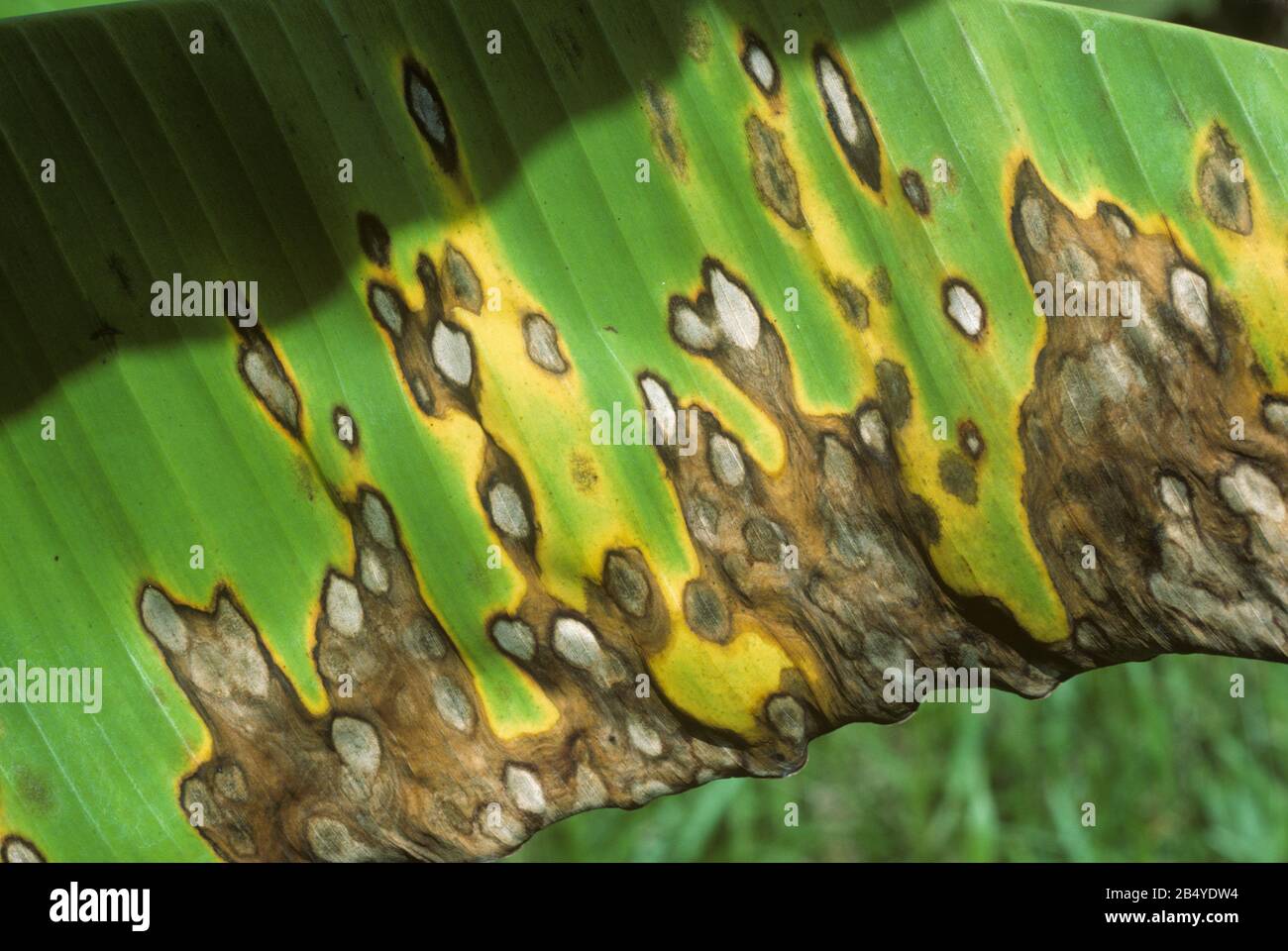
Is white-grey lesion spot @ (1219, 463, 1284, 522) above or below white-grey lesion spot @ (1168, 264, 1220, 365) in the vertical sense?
below

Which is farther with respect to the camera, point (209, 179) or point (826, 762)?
point (826, 762)

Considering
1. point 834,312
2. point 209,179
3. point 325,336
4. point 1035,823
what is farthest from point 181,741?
point 1035,823

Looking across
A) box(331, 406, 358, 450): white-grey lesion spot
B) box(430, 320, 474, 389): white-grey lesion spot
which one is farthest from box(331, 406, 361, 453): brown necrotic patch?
box(430, 320, 474, 389): white-grey lesion spot

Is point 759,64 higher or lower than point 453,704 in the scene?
higher

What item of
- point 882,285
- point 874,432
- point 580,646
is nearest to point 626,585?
point 580,646

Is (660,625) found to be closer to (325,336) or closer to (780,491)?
(780,491)

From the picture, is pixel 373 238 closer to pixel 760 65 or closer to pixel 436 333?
pixel 436 333

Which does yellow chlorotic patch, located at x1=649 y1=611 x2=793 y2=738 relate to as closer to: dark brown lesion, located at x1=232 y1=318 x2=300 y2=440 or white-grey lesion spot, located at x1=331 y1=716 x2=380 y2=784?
white-grey lesion spot, located at x1=331 y1=716 x2=380 y2=784
